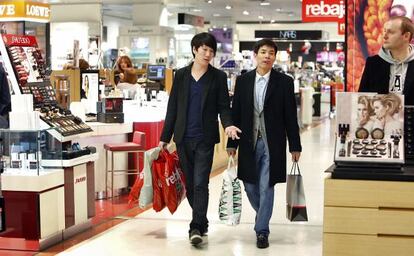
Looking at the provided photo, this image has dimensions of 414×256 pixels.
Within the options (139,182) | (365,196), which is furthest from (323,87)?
(365,196)

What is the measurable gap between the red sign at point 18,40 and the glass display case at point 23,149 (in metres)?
0.95

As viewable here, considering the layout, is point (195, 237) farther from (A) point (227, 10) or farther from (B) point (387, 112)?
(A) point (227, 10)

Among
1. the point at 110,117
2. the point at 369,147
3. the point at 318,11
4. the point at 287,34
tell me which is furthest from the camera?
the point at 287,34

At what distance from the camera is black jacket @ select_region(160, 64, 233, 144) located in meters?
5.33

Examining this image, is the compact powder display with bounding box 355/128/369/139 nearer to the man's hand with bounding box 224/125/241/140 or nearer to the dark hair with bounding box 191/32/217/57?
the man's hand with bounding box 224/125/241/140

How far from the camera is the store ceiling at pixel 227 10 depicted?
23.5 metres

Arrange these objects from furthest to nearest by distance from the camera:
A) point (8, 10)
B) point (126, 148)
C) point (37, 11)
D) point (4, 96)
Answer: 1. point (37, 11)
2. point (8, 10)
3. point (126, 148)
4. point (4, 96)

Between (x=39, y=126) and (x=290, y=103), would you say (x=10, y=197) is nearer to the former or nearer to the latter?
(x=39, y=126)

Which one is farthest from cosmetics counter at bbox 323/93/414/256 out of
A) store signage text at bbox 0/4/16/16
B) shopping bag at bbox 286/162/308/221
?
store signage text at bbox 0/4/16/16

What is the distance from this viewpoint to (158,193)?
223 inches

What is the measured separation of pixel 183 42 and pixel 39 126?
26763 mm

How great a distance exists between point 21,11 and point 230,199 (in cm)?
1128

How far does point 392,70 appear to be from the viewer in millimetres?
4312

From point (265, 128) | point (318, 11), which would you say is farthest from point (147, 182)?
point (318, 11)
